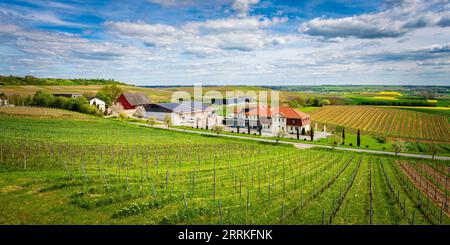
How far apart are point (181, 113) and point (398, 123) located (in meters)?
38.5

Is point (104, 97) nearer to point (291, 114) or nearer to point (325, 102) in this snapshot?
point (291, 114)

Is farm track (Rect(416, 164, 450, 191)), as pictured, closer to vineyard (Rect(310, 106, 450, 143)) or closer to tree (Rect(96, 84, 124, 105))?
vineyard (Rect(310, 106, 450, 143))

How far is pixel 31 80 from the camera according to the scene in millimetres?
34406

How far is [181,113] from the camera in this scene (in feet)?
171

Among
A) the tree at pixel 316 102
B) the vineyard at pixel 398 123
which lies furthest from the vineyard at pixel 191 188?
the tree at pixel 316 102

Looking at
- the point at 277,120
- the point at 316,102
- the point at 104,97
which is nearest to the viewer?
the point at 277,120

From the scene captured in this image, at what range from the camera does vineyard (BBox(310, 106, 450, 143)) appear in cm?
3784

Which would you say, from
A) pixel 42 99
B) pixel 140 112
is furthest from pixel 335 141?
pixel 42 99

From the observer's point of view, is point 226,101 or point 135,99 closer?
point 135,99

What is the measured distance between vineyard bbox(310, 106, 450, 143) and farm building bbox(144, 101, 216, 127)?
24.5 meters

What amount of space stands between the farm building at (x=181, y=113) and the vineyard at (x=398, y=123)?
24.5m

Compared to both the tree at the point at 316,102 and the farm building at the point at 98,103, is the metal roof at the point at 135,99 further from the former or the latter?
the tree at the point at 316,102
